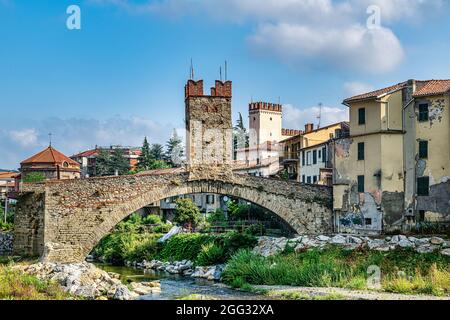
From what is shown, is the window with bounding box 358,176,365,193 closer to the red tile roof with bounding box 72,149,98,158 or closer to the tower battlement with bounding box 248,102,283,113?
the tower battlement with bounding box 248,102,283,113

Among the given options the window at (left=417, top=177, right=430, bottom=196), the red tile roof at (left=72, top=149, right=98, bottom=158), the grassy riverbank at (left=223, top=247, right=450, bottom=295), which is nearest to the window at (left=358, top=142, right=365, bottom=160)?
the window at (left=417, top=177, right=430, bottom=196)

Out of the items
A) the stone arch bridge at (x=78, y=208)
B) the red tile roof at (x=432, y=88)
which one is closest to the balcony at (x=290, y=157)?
the red tile roof at (x=432, y=88)

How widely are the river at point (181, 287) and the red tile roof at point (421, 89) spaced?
13.9 meters

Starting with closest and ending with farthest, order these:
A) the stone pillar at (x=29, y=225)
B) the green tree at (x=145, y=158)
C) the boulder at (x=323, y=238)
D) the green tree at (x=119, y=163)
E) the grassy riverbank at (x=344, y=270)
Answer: the grassy riverbank at (x=344, y=270), the stone pillar at (x=29, y=225), the boulder at (x=323, y=238), the green tree at (x=119, y=163), the green tree at (x=145, y=158)

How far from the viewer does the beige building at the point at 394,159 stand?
34.2m

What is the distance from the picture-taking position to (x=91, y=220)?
32.5 m

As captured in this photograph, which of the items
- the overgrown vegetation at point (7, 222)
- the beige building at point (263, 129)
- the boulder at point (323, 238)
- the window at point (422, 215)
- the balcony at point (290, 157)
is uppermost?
the beige building at point (263, 129)

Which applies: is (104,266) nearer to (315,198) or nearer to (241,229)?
(241,229)

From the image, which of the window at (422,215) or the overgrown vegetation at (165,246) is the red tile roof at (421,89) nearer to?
the window at (422,215)

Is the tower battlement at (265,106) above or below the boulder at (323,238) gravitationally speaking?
above

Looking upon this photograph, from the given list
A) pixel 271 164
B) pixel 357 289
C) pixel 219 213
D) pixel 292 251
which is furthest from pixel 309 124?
pixel 357 289

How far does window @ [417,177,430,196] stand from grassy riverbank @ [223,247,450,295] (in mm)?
6098

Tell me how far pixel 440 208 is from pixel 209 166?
13095 millimetres

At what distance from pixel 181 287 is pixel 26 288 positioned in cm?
1018
